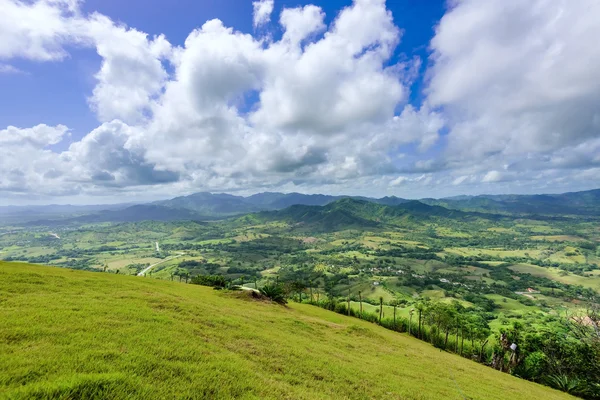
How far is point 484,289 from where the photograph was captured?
19650 centimetres

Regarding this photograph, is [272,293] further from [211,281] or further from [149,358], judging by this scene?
[149,358]

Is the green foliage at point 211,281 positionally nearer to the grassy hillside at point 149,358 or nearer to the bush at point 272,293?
the bush at point 272,293

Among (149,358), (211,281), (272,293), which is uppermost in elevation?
(149,358)

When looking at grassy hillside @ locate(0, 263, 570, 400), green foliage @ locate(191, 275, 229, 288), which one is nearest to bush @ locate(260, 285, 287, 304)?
grassy hillside @ locate(0, 263, 570, 400)

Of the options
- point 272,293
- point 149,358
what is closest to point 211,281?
point 272,293

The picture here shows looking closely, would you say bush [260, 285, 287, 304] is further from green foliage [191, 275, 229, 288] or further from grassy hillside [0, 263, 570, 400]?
green foliage [191, 275, 229, 288]

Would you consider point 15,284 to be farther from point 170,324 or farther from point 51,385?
point 51,385

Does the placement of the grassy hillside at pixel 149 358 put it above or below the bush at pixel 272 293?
above

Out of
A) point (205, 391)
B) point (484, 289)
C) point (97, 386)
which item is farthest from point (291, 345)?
point (484, 289)

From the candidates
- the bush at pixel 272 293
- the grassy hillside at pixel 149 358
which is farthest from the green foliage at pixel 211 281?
the grassy hillside at pixel 149 358

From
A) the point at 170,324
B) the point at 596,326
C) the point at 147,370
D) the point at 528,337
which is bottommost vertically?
the point at 528,337

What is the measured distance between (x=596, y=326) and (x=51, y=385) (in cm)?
3516

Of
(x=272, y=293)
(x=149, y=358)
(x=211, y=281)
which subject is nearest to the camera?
(x=149, y=358)

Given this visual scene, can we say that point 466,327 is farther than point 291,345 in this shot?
Yes
